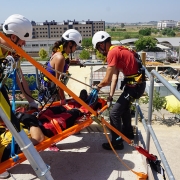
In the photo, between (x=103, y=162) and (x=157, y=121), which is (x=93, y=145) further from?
(x=157, y=121)

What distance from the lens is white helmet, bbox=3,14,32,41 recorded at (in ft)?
10.4

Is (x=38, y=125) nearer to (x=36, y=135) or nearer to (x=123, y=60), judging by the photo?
(x=36, y=135)

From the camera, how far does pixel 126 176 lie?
3191mm

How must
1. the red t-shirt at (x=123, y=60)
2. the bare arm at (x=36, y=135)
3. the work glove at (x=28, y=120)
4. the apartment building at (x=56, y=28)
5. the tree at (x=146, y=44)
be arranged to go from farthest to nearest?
the apartment building at (x=56, y=28) < the tree at (x=146, y=44) < the red t-shirt at (x=123, y=60) < the work glove at (x=28, y=120) < the bare arm at (x=36, y=135)

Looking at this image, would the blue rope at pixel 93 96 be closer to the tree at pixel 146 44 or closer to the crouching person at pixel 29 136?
the crouching person at pixel 29 136

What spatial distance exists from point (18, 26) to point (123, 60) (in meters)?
1.57

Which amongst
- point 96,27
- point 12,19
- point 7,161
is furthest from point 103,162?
point 96,27

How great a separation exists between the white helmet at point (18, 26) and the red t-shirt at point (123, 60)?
122 centimetres

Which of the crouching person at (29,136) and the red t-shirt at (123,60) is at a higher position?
the red t-shirt at (123,60)

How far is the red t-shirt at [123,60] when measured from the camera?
3670mm

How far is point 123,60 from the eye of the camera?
374 centimetres

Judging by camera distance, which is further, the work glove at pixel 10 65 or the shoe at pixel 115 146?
the shoe at pixel 115 146

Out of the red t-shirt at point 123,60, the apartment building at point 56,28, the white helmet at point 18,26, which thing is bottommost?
the red t-shirt at point 123,60

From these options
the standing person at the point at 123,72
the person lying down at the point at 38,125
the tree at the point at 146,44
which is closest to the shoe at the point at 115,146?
the standing person at the point at 123,72
